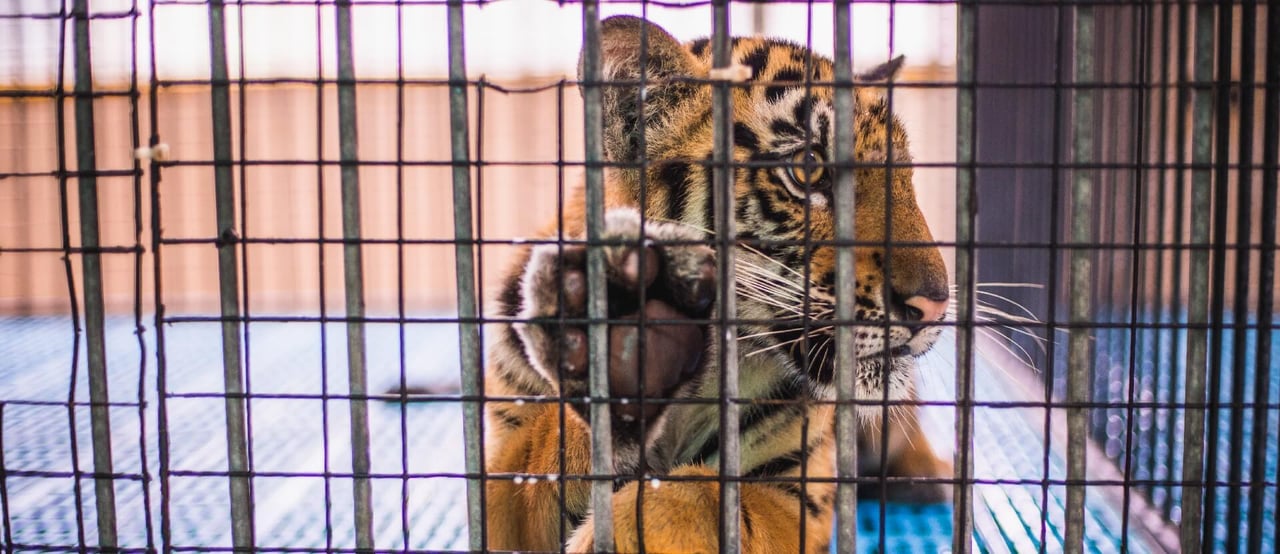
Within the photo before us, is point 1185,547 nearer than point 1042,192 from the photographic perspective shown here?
Yes

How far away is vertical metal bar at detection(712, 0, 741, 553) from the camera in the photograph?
1012 millimetres

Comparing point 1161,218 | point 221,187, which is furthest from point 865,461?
point 221,187

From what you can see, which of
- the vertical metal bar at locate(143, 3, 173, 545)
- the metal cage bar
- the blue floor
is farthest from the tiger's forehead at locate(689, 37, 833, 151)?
the vertical metal bar at locate(143, 3, 173, 545)

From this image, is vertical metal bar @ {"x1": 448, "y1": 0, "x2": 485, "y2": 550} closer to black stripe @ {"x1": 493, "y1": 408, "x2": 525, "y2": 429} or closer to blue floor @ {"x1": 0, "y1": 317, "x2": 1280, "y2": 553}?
blue floor @ {"x1": 0, "y1": 317, "x2": 1280, "y2": 553}

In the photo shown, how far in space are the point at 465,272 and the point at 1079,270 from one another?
81 centimetres

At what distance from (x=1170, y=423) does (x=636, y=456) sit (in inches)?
52.8

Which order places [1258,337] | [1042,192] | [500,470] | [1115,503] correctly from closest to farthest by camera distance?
[1258,337] → [500,470] → [1115,503] → [1042,192]

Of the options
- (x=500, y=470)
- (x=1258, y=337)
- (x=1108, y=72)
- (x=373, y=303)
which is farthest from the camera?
(x=373, y=303)

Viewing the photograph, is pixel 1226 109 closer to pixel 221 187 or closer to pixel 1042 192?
pixel 221 187

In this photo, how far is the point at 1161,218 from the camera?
1.96m

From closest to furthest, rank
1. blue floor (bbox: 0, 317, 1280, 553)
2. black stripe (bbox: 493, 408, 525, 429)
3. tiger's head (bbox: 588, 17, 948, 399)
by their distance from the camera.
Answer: blue floor (bbox: 0, 317, 1280, 553)
tiger's head (bbox: 588, 17, 948, 399)
black stripe (bbox: 493, 408, 525, 429)

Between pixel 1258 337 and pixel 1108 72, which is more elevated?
pixel 1108 72

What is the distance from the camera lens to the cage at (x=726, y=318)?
103 centimetres

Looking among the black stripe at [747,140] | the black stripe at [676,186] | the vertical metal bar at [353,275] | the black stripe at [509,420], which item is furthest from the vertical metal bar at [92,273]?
the black stripe at [747,140]
